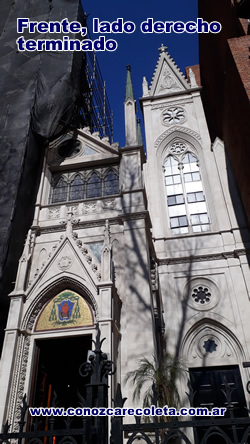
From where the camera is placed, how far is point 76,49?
64.0 ft

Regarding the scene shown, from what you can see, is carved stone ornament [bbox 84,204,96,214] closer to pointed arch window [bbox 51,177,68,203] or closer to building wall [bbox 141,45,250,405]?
pointed arch window [bbox 51,177,68,203]

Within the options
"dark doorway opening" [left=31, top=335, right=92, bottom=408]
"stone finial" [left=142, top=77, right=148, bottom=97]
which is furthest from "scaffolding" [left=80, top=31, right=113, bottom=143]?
"dark doorway opening" [left=31, top=335, right=92, bottom=408]

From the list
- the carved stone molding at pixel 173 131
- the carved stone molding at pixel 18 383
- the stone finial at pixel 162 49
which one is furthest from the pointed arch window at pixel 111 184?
the stone finial at pixel 162 49

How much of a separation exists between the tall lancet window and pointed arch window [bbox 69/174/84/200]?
476 centimetres

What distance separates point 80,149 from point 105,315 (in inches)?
380

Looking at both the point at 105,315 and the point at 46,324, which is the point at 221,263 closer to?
the point at 105,315

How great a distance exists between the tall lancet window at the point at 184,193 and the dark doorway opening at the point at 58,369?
24.2 feet

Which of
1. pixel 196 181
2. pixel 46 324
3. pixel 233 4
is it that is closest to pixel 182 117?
pixel 196 181

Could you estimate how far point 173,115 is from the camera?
20.6 m

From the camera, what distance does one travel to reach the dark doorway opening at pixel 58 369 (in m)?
10.8

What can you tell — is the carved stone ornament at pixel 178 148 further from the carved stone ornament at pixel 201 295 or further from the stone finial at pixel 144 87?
the carved stone ornament at pixel 201 295

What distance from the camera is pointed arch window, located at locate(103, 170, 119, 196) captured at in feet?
50.0

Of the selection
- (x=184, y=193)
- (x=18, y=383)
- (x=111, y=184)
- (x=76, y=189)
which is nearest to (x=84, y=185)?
(x=76, y=189)

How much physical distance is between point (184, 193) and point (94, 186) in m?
5.03
